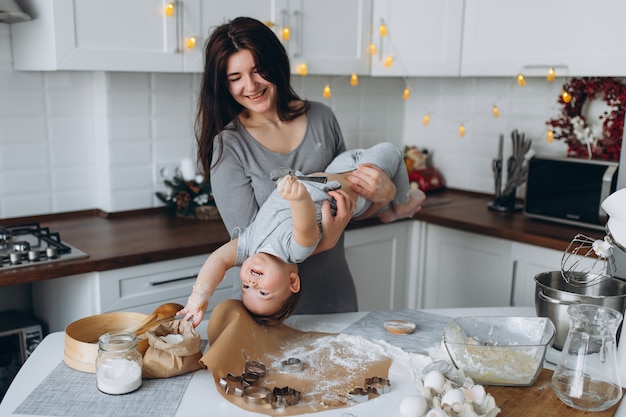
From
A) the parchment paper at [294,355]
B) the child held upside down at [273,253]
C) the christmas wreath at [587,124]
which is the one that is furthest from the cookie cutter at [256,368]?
the christmas wreath at [587,124]

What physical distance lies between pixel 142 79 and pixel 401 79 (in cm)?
147

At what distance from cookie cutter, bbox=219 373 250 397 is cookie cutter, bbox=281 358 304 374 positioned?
0.12 metres

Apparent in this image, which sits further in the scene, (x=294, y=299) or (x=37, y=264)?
(x=37, y=264)

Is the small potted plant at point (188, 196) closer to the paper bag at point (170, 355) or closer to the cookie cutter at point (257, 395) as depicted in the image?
the paper bag at point (170, 355)

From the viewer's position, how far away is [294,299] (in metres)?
1.55

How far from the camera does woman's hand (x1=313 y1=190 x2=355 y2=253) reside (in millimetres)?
1588

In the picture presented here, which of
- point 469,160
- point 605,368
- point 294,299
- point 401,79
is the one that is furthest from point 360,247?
point 605,368

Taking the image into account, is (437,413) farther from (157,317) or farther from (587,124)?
(587,124)

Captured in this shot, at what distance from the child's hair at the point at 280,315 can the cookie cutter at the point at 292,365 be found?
0.15 metres

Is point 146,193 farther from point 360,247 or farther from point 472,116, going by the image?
point 472,116

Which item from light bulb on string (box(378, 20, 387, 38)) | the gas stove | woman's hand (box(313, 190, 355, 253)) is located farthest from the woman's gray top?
light bulb on string (box(378, 20, 387, 38))

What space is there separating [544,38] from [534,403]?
1.69 meters

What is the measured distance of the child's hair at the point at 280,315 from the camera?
1522mm

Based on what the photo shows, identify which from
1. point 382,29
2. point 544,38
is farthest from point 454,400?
point 382,29
